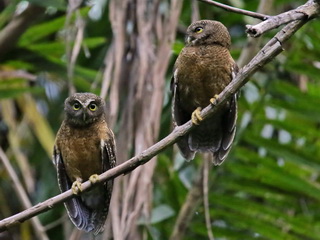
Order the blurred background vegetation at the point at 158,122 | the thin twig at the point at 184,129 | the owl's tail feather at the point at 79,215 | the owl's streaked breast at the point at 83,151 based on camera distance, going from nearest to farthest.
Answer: the thin twig at the point at 184,129, the owl's tail feather at the point at 79,215, the owl's streaked breast at the point at 83,151, the blurred background vegetation at the point at 158,122

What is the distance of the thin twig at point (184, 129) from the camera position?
11.8 feet

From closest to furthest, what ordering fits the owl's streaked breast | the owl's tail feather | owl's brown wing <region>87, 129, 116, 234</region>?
the owl's tail feather, owl's brown wing <region>87, 129, 116, 234</region>, the owl's streaked breast

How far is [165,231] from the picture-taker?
599cm

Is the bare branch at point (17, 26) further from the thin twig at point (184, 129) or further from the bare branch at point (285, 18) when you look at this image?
the bare branch at point (285, 18)

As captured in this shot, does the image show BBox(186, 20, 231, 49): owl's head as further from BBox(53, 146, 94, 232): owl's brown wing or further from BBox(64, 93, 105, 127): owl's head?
BBox(53, 146, 94, 232): owl's brown wing

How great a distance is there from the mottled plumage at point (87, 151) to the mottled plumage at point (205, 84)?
46cm

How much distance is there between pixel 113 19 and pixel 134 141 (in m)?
0.79

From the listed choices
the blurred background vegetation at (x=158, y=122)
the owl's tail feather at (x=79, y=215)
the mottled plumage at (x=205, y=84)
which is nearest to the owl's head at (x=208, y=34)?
the mottled plumage at (x=205, y=84)

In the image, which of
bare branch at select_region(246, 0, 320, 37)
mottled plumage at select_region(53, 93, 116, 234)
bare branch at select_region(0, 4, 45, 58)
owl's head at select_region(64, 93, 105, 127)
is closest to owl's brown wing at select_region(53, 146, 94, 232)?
mottled plumage at select_region(53, 93, 116, 234)

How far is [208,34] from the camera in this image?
486cm

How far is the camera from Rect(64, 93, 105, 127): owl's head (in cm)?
490

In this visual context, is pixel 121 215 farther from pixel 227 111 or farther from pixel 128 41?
pixel 128 41

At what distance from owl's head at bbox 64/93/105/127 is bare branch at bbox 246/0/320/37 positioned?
1.69 meters

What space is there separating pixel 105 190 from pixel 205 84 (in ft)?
2.90
